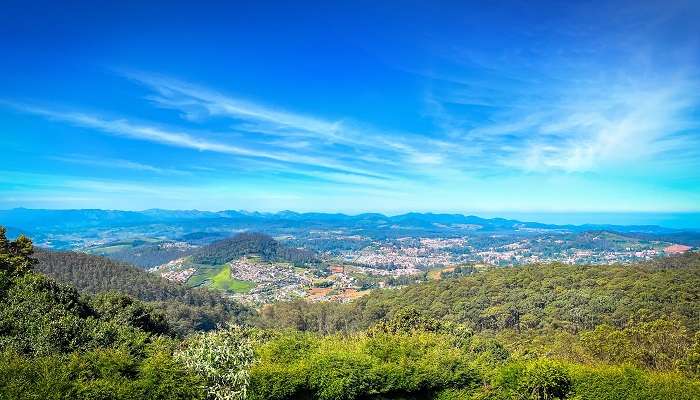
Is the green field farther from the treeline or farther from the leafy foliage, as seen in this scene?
the leafy foliage

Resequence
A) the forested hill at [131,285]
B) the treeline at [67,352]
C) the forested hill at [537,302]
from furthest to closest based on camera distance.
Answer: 1. the forested hill at [131,285]
2. the forested hill at [537,302]
3. the treeline at [67,352]

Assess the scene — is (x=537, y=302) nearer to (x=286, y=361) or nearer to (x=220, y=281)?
(x=286, y=361)

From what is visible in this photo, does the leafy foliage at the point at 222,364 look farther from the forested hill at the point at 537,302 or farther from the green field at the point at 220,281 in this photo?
the green field at the point at 220,281

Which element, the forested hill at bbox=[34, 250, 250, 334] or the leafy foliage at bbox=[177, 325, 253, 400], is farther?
the forested hill at bbox=[34, 250, 250, 334]

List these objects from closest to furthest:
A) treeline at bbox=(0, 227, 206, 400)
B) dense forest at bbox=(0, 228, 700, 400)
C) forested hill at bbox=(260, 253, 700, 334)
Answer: treeline at bbox=(0, 227, 206, 400), dense forest at bbox=(0, 228, 700, 400), forested hill at bbox=(260, 253, 700, 334)

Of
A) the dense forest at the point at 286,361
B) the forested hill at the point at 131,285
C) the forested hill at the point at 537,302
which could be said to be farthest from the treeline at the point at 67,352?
the forested hill at the point at 131,285

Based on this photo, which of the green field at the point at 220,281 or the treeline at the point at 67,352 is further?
the green field at the point at 220,281

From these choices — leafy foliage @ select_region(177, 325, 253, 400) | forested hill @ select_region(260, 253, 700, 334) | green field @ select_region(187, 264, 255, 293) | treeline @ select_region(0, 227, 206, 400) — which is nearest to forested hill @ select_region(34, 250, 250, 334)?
forested hill @ select_region(260, 253, 700, 334)
